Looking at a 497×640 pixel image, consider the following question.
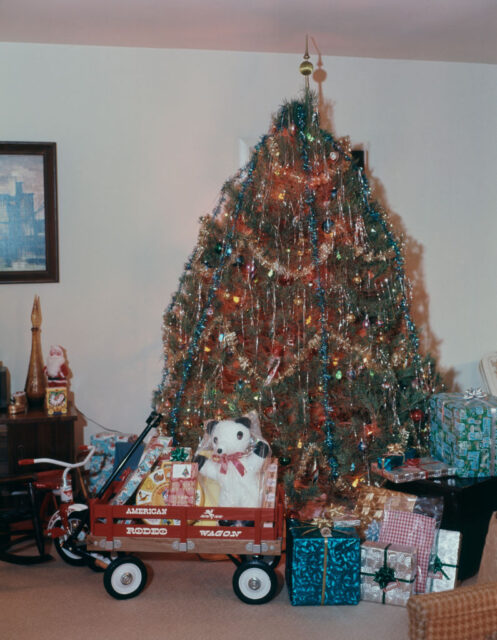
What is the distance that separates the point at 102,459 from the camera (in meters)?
4.17

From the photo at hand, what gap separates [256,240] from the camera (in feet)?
12.8

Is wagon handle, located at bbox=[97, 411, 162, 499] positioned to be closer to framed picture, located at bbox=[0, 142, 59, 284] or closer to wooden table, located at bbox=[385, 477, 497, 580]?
wooden table, located at bbox=[385, 477, 497, 580]

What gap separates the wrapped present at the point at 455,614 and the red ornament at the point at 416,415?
5.71 ft

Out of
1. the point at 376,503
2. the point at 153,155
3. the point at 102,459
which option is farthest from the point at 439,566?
the point at 153,155

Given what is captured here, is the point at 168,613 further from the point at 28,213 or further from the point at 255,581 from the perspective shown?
the point at 28,213

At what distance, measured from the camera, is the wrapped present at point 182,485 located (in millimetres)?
3176

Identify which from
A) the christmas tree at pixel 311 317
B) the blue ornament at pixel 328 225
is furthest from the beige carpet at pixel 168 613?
the blue ornament at pixel 328 225

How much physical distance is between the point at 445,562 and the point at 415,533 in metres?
0.19

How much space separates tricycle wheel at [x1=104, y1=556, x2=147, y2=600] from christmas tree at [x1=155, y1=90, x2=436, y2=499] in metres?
0.96

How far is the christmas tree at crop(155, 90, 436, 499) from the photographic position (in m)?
3.86

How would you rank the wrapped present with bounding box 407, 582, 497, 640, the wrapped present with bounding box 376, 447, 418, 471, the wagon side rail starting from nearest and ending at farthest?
the wrapped present with bounding box 407, 582, 497, 640, the wagon side rail, the wrapped present with bounding box 376, 447, 418, 471

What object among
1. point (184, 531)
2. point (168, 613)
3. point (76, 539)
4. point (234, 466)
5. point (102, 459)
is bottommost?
point (168, 613)

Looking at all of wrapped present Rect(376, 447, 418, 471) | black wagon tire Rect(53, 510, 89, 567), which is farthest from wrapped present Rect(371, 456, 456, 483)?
black wagon tire Rect(53, 510, 89, 567)

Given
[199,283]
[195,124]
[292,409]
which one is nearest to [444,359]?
[292,409]
